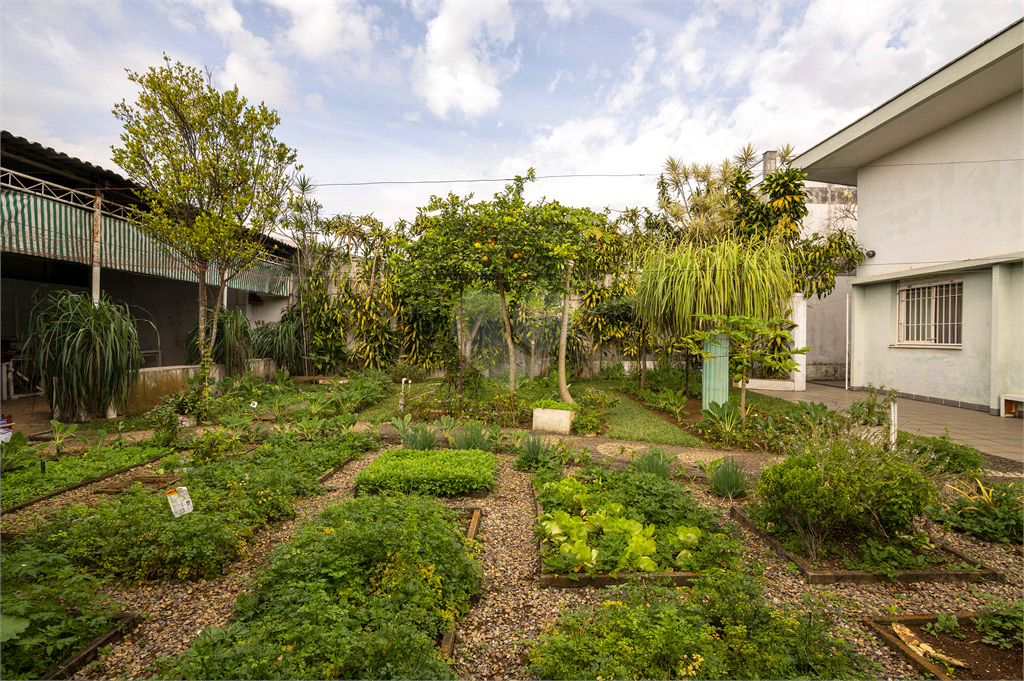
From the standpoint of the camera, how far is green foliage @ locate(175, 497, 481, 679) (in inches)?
61.4

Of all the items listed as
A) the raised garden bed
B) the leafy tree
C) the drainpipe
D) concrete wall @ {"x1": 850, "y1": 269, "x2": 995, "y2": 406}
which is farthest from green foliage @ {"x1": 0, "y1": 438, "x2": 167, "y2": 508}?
concrete wall @ {"x1": 850, "y1": 269, "x2": 995, "y2": 406}

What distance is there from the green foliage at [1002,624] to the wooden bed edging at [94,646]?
12.4 ft

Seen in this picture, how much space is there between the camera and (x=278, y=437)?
4.84 metres

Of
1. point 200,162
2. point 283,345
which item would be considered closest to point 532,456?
point 200,162

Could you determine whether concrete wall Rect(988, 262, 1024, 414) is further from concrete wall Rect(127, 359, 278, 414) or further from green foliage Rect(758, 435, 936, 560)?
concrete wall Rect(127, 359, 278, 414)

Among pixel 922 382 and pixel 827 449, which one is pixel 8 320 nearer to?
pixel 827 449

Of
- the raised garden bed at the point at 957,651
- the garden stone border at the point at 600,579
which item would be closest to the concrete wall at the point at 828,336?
the raised garden bed at the point at 957,651

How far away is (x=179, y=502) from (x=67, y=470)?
95.0 inches

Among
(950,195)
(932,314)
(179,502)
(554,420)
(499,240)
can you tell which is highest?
(950,195)

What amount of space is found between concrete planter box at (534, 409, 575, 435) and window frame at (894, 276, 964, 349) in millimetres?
6656

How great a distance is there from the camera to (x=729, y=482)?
11.7ft

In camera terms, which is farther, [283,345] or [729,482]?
[283,345]

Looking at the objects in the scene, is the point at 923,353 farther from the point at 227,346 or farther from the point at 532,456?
the point at 227,346

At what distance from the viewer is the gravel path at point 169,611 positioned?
1785mm
